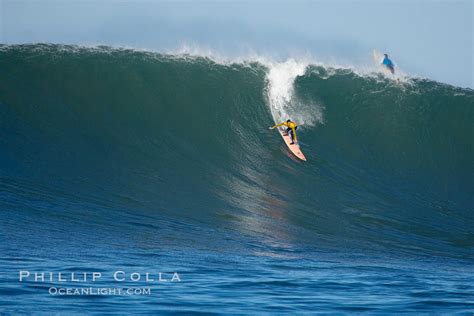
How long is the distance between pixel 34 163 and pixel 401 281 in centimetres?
637

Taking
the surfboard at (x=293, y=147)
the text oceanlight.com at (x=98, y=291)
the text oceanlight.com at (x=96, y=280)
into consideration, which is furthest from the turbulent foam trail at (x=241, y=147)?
the text oceanlight.com at (x=98, y=291)

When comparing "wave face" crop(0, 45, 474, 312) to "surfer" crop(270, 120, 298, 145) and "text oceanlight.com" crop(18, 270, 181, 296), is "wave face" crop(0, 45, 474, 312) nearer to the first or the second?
"surfer" crop(270, 120, 298, 145)

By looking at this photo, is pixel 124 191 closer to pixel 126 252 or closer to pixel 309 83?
pixel 126 252

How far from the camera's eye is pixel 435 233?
11.6 meters

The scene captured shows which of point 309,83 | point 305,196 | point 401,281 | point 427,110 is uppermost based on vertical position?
point 309,83

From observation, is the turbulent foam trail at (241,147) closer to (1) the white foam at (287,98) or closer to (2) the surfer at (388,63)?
(1) the white foam at (287,98)

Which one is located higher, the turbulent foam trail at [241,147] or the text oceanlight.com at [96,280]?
the turbulent foam trail at [241,147]

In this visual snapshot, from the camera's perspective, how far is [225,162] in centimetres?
1352

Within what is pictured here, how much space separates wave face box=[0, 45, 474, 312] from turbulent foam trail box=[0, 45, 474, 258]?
41mm

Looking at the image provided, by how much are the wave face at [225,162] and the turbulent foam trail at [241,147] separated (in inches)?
1.6

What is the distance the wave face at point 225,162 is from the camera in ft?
32.8

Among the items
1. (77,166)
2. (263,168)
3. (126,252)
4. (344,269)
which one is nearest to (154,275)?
(126,252)

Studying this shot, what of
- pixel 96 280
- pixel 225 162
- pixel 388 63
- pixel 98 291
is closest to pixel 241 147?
pixel 225 162

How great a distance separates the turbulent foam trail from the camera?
37.2 feet
